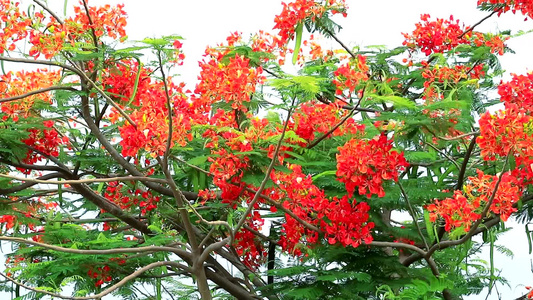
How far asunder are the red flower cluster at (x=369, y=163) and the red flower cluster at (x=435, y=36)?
8.98 ft

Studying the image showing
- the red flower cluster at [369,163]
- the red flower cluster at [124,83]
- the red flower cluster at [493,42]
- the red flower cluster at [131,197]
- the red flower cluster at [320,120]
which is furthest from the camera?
the red flower cluster at [493,42]

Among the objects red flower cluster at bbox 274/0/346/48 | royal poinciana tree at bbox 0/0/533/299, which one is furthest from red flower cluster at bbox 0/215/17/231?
red flower cluster at bbox 274/0/346/48

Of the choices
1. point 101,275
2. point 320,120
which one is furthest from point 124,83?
point 320,120

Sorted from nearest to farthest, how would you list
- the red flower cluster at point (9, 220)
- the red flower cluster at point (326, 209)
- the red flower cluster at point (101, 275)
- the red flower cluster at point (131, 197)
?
the red flower cluster at point (326, 209) < the red flower cluster at point (101, 275) < the red flower cluster at point (131, 197) < the red flower cluster at point (9, 220)

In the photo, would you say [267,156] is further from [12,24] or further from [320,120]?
[12,24]

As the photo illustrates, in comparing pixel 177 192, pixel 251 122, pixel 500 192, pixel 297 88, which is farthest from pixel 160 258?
pixel 500 192

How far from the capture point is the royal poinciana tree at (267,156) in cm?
388

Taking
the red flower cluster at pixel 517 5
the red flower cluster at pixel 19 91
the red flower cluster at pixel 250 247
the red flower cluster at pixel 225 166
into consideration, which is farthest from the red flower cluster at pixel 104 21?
the red flower cluster at pixel 517 5

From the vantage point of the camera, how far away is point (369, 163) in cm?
385

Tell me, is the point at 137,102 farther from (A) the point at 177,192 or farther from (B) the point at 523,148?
(B) the point at 523,148

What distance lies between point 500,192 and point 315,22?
8.21 ft

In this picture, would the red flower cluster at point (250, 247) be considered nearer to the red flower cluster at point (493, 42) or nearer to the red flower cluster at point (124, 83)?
the red flower cluster at point (124, 83)

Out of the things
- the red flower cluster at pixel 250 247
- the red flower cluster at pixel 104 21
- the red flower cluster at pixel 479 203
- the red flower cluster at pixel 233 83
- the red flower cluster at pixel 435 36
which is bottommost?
the red flower cluster at pixel 479 203

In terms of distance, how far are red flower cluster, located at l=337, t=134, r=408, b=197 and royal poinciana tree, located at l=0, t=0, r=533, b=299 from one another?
0.03 feet
